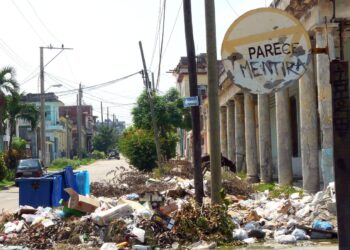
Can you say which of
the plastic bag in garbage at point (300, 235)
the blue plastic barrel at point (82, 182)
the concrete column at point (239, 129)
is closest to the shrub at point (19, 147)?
the concrete column at point (239, 129)

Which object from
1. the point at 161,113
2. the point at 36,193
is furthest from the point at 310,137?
the point at 161,113

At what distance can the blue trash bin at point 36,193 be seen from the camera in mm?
15234

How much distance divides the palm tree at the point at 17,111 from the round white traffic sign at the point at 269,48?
35503mm

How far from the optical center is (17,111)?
44.3 m

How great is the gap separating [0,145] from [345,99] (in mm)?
45120

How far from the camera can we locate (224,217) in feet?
37.6

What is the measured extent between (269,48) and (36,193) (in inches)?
375

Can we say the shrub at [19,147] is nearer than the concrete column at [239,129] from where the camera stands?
No

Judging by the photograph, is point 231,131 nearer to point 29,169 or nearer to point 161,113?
point 161,113

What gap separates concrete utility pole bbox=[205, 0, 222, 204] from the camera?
38.3 ft

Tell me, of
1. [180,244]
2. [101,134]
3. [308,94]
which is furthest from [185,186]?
[101,134]

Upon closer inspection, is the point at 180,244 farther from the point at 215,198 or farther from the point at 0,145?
the point at 0,145

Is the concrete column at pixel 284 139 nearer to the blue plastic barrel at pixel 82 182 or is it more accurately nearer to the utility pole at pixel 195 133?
the blue plastic barrel at pixel 82 182

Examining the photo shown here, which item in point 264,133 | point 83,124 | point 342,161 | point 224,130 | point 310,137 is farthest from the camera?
point 83,124
